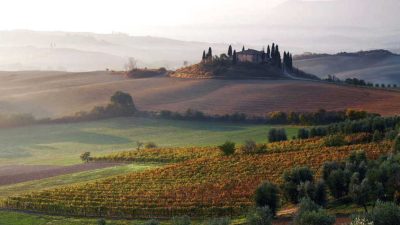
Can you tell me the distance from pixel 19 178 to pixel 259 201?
107 ft

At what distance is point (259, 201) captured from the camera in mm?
38875

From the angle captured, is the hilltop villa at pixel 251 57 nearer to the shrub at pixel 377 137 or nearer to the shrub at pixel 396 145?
the shrub at pixel 377 137

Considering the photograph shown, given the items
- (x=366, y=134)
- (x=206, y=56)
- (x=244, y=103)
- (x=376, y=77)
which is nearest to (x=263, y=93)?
(x=244, y=103)

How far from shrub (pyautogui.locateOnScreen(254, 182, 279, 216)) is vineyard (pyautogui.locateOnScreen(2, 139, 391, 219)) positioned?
219 cm

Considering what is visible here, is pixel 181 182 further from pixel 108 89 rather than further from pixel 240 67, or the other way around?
pixel 240 67

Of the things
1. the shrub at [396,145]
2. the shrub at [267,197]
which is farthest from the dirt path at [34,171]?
the shrub at [396,145]

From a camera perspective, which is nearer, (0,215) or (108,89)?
(0,215)

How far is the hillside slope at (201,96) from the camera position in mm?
100812

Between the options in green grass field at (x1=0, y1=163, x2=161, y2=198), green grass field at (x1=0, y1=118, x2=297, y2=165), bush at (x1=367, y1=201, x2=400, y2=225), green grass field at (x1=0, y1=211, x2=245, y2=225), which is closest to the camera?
bush at (x1=367, y1=201, x2=400, y2=225)

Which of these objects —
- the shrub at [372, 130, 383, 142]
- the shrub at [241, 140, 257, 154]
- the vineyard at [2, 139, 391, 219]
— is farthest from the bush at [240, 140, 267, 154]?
the shrub at [372, 130, 383, 142]

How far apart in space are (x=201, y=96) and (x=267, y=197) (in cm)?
7834

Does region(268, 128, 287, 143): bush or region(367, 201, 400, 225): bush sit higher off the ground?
region(367, 201, 400, 225): bush

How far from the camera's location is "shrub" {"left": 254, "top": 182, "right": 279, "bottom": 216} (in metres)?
38.8

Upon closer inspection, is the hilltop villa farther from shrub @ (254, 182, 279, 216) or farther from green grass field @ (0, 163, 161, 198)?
shrub @ (254, 182, 279, 216)
